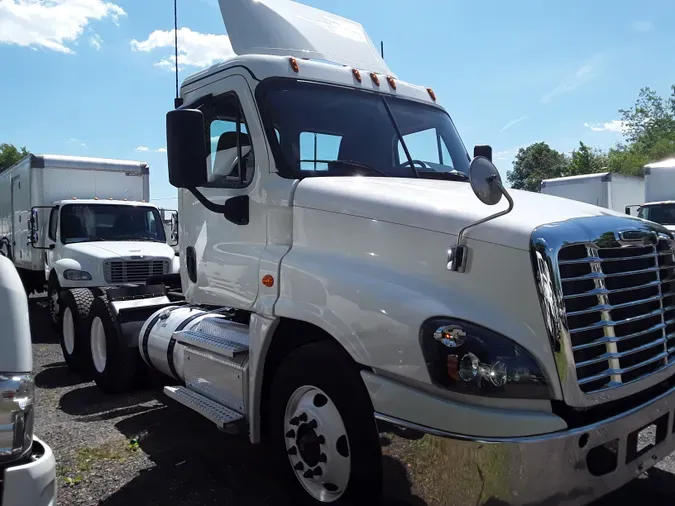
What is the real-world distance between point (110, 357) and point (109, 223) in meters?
5.46

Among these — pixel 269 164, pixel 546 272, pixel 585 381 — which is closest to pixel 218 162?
pixel 269 164

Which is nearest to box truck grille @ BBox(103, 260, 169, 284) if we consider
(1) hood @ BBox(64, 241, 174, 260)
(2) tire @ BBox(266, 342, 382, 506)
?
(1) hood @ BBox(64, 241, 174, 260)

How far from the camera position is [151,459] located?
172 inches

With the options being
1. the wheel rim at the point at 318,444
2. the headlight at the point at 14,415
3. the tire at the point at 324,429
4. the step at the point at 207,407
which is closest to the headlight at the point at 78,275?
the step at the point at 207,407

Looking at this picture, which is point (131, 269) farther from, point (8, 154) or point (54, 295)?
point (8, 154)

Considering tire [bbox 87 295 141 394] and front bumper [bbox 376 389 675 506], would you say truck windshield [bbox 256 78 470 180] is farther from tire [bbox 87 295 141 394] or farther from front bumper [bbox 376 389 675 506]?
tire [bbox 87 295 141 394]

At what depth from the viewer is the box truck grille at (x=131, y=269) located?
374 inches

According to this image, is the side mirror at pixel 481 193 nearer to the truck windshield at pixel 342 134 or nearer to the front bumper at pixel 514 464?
the front bumper at pixel 514 464

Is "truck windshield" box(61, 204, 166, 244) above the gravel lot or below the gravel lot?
above

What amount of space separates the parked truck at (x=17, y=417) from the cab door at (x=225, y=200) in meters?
1.59

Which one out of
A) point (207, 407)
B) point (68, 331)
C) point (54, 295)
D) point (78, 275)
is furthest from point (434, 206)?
point (54, 295)

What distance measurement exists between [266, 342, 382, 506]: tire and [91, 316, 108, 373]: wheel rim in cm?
364

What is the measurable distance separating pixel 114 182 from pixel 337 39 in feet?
28.0

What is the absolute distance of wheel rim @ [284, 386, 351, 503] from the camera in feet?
9.65
